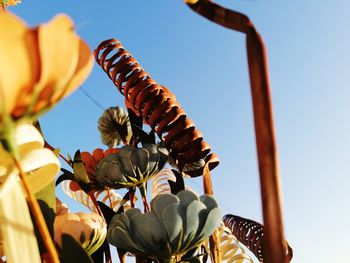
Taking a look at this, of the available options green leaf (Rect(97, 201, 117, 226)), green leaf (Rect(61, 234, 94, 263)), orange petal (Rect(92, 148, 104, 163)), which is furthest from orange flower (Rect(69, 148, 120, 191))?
green leaf (Rect(61, 234, 94, 263))

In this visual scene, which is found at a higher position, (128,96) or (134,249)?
(128,96)

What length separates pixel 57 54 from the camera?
135mm

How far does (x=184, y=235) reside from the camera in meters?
0.29

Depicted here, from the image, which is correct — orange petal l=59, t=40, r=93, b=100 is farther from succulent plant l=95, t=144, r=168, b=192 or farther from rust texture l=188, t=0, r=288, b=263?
succulent plant l=95, t=144, r=168, b=192

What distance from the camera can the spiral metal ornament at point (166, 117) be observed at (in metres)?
0.37

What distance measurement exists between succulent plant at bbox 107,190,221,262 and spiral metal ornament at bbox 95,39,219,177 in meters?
0.07

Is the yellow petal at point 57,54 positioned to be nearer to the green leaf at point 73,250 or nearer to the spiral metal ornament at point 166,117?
the green leaf at point 73,250

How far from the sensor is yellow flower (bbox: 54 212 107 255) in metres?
0.29

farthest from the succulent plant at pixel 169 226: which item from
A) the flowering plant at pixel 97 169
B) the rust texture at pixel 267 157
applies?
the rust texture at pixel 267 157

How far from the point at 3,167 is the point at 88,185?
178 millimetres

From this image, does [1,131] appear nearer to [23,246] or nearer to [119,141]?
[23,246]

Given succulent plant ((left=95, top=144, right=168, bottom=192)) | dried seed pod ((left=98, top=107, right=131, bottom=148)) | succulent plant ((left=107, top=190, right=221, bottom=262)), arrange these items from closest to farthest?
succulent plant ((left=107, top=190, right=221, bottom=262)), succulent plant ((left=95, top=144, right=168, bottom=192)), dried seed pod ((left=98, top=107, right=131, bottom=148))

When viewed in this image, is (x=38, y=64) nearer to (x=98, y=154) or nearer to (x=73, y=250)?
(x=73, y=250)

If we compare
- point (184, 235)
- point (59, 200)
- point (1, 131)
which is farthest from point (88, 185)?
point (1, 131)
